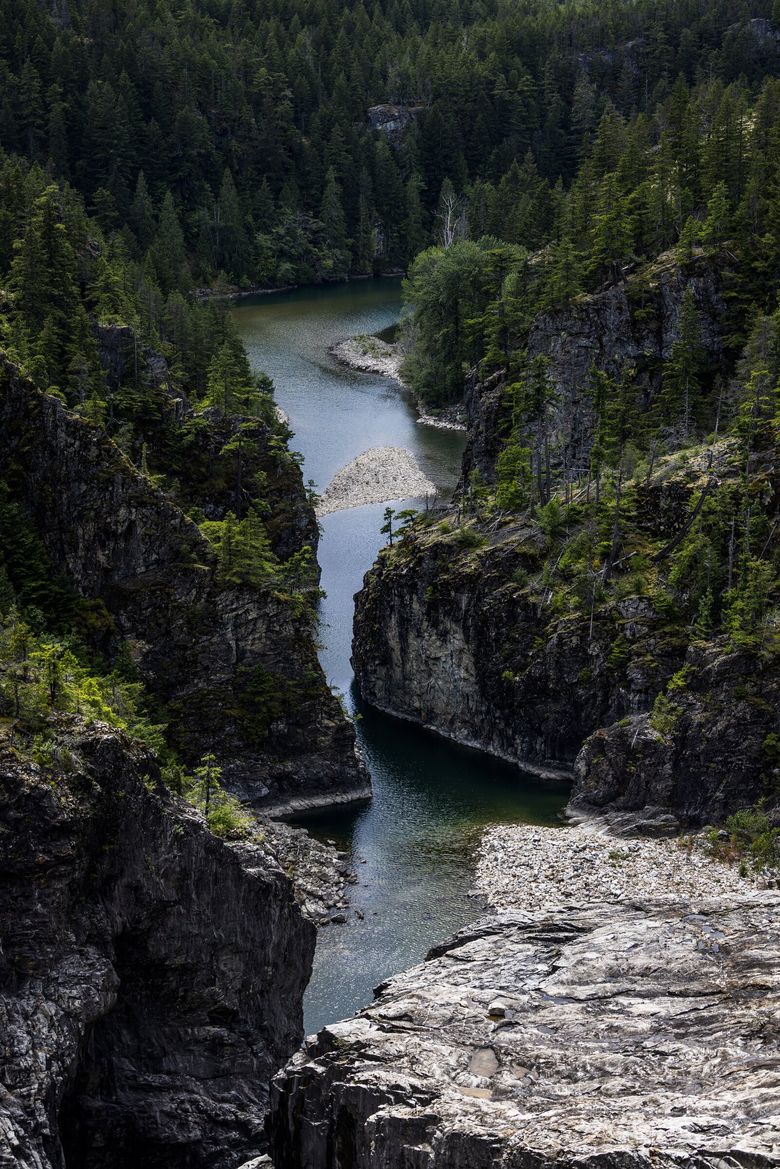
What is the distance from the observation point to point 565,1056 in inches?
1442

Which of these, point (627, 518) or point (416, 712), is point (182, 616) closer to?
point (416, 712)

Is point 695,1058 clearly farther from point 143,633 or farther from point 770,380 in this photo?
point 770,380

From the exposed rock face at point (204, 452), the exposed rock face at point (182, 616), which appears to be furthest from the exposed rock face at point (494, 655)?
the exposed rock face at point (204, 452)

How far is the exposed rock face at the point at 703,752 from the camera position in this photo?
292 feet

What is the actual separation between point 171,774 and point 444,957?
31924 millimetres

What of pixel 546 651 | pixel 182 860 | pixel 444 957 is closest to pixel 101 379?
pixel 546 651

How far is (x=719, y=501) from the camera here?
9831 cm

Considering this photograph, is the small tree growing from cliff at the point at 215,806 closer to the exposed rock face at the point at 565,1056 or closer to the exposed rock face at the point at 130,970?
the exposed rock face at the point at 130,970

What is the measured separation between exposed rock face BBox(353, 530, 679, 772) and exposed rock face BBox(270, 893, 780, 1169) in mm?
55183

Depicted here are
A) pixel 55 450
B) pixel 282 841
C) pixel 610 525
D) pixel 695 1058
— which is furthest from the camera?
pixel 610 525

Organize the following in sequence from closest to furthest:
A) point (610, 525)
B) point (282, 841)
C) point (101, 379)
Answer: point (282, 841) → point (610, 525) → point (101, 379)

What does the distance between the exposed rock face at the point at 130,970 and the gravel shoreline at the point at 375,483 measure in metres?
81.6

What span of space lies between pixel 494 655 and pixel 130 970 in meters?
50.6

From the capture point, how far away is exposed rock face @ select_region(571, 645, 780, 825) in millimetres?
89062
